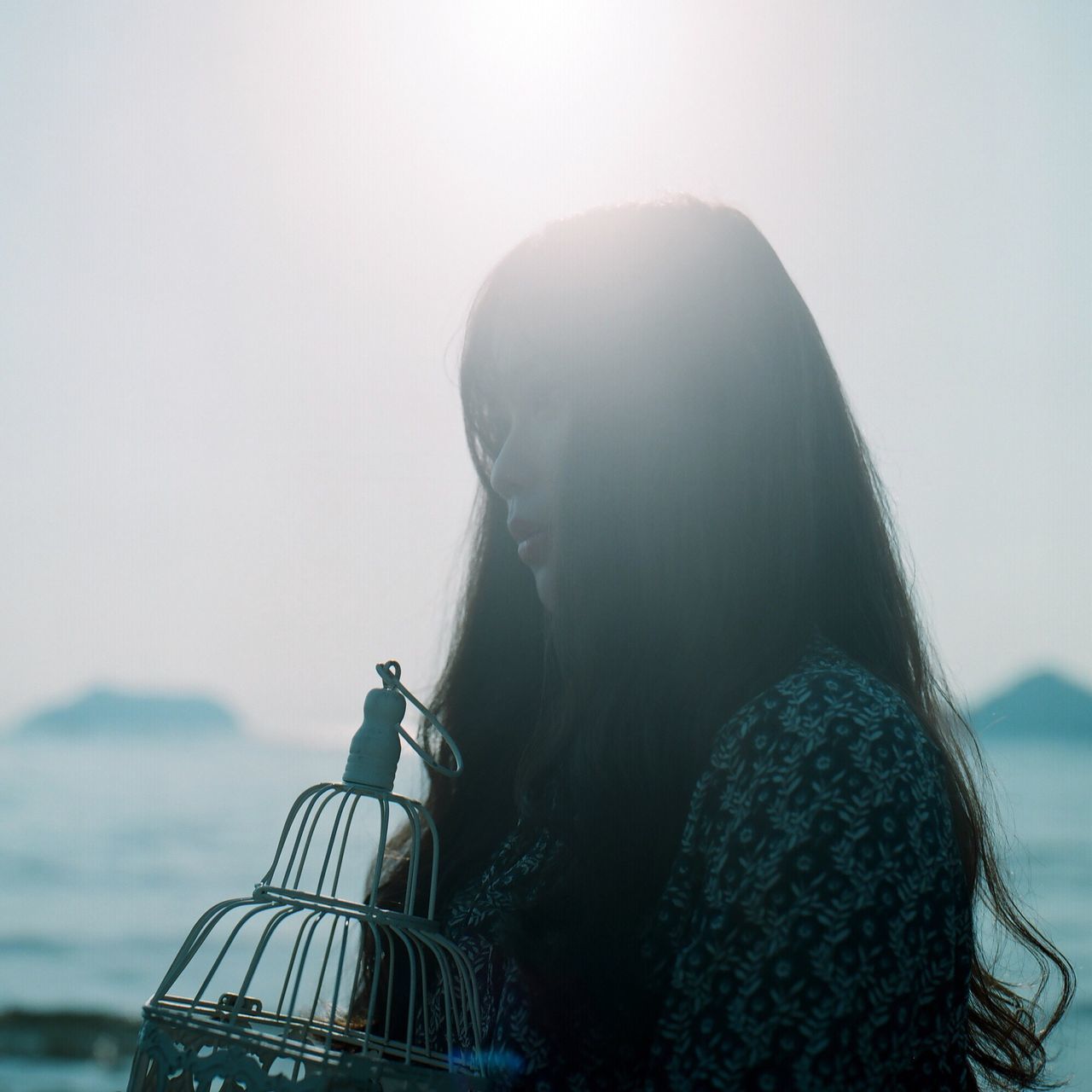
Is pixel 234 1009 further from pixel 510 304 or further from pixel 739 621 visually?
pixel 510 304

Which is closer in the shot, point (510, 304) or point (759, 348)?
point (759, 348)

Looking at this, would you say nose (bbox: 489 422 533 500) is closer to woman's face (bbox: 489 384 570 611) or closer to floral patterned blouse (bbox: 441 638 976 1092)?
woman's face (bbox: 489 384 570 611)

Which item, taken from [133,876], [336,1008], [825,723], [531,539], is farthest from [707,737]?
[133,876]

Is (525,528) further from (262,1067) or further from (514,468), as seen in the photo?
(262,1067)

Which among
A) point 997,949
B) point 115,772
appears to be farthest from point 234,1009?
point 115,772

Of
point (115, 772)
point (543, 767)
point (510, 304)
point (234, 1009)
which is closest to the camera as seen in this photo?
point (234, 1009)

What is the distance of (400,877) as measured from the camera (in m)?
1.15

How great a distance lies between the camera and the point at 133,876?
25.2 ft

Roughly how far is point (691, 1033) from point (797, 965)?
3.6 inches

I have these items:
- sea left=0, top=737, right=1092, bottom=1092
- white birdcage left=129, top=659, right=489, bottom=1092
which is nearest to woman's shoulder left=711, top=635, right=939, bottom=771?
white birdcage left=129, top=659, right=489, bottom=1092

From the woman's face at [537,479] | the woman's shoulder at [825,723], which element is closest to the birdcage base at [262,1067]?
the woman's shoulder at [825,723]

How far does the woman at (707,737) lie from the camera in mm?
642

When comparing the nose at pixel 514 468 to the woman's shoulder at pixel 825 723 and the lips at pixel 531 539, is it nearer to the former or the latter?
the lips at pixel 531 539

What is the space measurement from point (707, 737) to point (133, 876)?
7891mm
